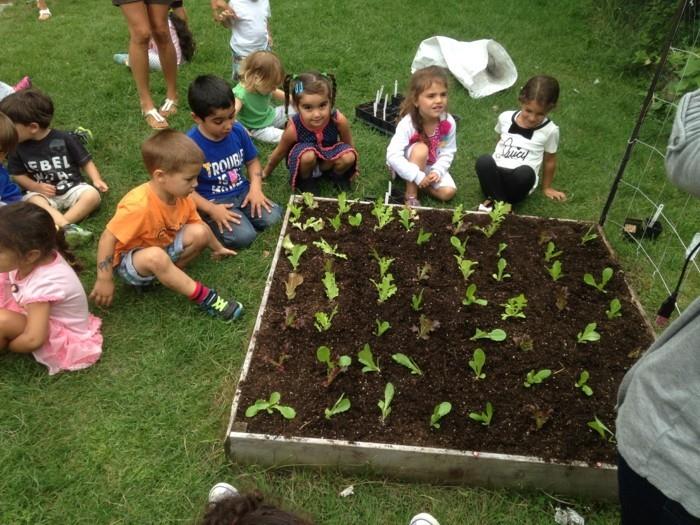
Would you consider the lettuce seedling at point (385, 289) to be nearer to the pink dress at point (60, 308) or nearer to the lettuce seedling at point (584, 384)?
the lettuce seedling at point (584, 384)

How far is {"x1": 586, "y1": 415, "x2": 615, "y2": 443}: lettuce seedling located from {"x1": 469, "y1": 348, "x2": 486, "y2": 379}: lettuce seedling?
548mm

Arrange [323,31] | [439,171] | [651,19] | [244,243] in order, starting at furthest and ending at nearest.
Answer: [323,31]
[651,19]
[439,171]
[244,243]

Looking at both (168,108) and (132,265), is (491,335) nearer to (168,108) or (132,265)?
(132,265)

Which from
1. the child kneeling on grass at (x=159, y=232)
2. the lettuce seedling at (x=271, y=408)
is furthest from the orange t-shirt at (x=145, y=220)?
the lettuce seedling at (x=271, y=408)

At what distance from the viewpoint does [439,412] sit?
2547mm

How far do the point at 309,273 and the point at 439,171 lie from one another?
1557 millimetres

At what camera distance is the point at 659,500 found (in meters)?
1.40

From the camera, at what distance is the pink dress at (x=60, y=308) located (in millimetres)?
2711

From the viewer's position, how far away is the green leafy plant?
123 inches

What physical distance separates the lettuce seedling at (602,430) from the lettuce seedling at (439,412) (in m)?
0.67

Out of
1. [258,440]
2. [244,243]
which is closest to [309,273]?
[244,243]

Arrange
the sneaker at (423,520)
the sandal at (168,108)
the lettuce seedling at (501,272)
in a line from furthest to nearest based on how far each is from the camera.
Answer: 1. the sandal at (168,108)
2. the lettuce seedling at (501,272)
3. the sneaker at (423,520)

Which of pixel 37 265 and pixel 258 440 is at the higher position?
pixel 37 265

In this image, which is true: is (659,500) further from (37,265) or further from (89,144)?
(89,144)
